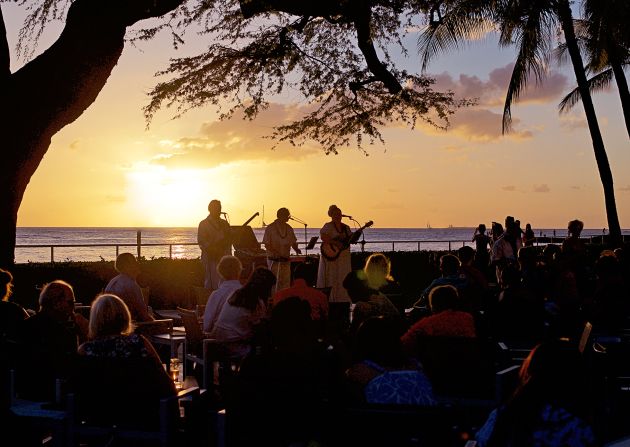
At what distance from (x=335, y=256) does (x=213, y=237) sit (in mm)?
2389

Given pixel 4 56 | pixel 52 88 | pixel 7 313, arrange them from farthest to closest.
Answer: pixel 4 56
pixel 52 88
pixel 7 313

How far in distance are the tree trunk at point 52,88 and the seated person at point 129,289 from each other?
207 cm

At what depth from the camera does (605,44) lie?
25.8 m

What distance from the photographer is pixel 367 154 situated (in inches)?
506

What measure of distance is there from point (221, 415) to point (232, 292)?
3.57 m

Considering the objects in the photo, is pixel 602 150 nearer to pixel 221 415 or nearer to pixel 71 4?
pixel 71 4

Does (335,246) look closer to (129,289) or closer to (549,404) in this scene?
(129,289)

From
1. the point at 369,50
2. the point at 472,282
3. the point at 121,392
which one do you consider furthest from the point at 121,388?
the point at 369,50

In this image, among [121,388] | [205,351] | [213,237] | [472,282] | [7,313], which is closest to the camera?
[121,388]

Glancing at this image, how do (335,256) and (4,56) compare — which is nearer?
(4,56)

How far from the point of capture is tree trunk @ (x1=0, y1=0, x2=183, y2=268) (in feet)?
33.1

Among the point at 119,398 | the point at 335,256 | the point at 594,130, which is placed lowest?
the point at 119,398

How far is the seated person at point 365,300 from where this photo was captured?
25.3 feet

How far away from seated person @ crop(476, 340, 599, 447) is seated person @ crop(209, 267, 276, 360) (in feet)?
14.4
